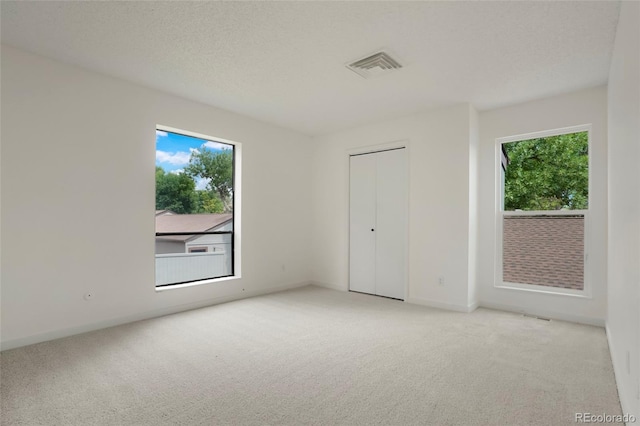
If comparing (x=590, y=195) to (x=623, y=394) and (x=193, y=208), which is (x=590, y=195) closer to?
(x=623, y=394)

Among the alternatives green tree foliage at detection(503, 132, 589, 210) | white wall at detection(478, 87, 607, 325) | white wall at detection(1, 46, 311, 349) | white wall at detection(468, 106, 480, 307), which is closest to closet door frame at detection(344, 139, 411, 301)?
white wall at detection(468, 106, 480, 307)

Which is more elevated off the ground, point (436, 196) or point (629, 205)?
point (436, 196)

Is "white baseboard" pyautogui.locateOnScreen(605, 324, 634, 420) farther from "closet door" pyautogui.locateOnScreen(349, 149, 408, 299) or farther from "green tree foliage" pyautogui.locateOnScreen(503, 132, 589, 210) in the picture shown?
"closet door" pyautogui.locateOnScreen(349, 149, 408, 299)

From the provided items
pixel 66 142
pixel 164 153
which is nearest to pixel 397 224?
pixel 164 153

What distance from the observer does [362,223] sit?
5.12m

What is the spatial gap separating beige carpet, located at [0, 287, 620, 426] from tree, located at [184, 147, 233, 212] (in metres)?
1.77

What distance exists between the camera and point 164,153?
13.3 feet

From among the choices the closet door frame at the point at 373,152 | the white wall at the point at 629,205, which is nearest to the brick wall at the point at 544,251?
the closet door frame at the point at 373,152

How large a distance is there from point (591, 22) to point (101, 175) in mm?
4545

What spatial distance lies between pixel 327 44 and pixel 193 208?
2.71m

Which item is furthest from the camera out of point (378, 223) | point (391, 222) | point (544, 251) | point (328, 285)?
point (328, 285)

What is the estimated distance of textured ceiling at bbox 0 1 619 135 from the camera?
7.57ft

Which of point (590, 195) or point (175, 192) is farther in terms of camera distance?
point (175, 192)

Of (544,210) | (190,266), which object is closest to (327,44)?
(190,266)
